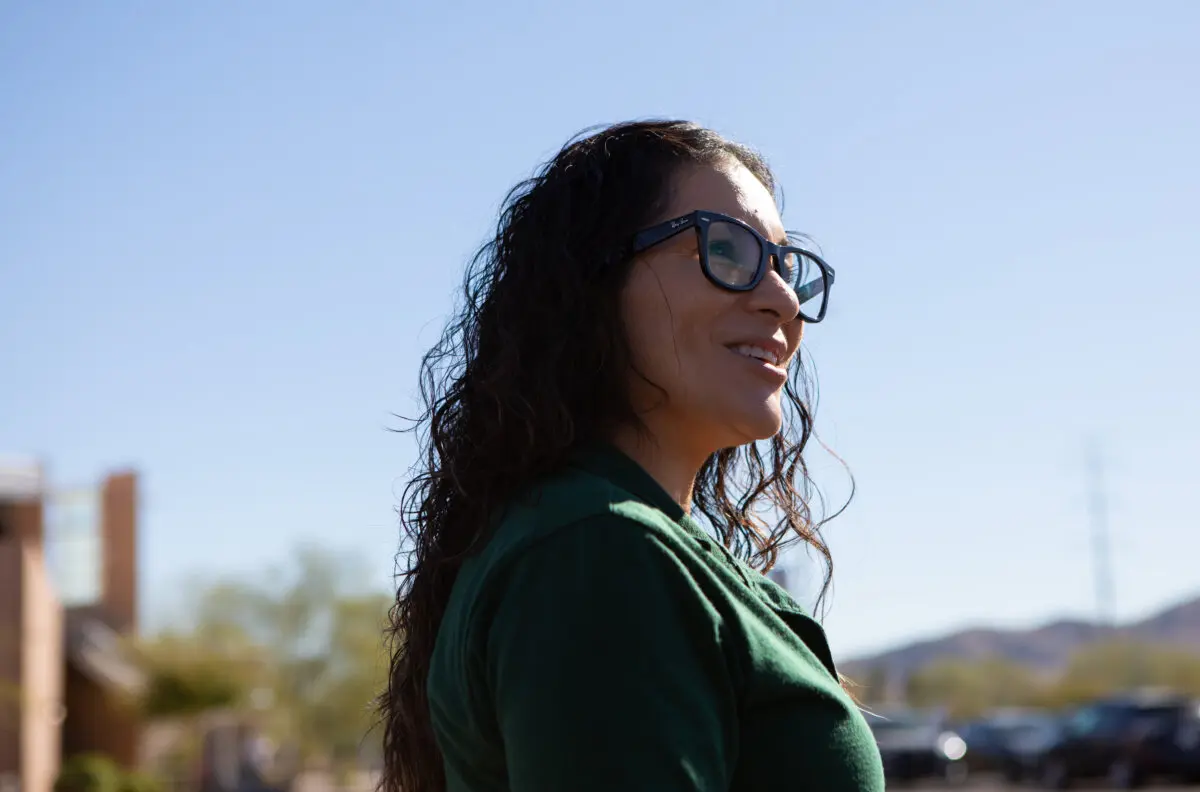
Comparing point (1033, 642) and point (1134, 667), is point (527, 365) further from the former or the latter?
point (1033, 642)

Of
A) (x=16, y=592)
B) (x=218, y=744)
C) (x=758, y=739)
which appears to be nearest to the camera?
(x=758, y=739)

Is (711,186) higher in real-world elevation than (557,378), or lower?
higher

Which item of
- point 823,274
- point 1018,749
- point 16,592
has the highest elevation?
point 16,592

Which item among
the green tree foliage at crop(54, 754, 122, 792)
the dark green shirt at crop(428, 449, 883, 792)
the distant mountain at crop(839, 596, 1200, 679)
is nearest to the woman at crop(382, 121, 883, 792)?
the dark green shirt at crop(428, 449, 883, 792)

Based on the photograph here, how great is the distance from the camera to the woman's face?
72.5 inches

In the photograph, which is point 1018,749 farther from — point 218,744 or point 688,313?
point 688,313

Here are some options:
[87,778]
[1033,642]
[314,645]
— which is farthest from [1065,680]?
[1033,642]

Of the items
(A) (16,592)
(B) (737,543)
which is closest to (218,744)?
(A) (16,592)

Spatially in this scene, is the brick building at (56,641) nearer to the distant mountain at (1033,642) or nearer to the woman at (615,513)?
the woman at (615,513)

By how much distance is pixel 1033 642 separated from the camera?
552 ft

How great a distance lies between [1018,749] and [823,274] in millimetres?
31785

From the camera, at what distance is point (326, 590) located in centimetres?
5397

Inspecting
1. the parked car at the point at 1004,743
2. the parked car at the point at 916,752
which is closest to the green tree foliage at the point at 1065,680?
the parked car at the point at 1004,743

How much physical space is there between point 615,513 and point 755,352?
20.3 inches
